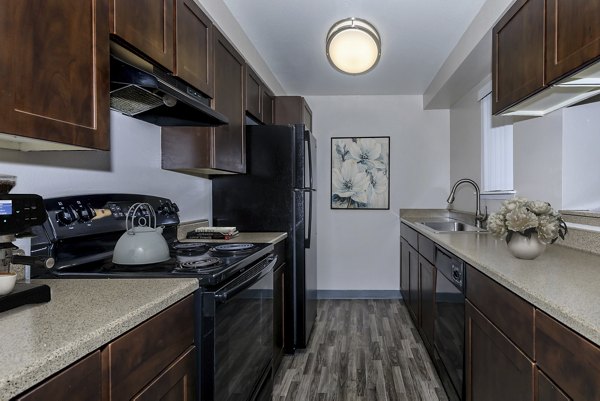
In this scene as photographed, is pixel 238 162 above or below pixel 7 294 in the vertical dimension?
above

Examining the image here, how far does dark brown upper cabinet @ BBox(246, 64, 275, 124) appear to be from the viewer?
2.68 meters

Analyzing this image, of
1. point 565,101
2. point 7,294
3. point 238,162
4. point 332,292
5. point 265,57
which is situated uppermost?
point 265,57

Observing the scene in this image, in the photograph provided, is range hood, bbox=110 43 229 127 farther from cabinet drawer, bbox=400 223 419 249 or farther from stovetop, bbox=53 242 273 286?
cabinet drawer, bbox=400 223 419 249

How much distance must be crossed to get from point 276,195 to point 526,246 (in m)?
1.61

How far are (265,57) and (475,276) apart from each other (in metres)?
2.42

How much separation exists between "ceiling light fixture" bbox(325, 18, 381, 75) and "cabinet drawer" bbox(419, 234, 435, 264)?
1.26m

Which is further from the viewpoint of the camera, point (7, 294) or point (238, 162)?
point (238, 162)

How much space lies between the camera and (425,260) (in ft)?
9.09

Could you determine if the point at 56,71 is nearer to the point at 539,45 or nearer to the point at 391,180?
the point at 539,45

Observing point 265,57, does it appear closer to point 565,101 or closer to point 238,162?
point 238,162

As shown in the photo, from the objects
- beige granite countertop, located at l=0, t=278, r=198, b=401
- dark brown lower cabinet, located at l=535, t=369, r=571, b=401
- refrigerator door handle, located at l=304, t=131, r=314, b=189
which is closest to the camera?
beige granite countertop, located at l=0, t=278, r=198, b=401

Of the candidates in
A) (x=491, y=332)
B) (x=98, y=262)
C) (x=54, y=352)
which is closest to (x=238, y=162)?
(x=98, y=262)

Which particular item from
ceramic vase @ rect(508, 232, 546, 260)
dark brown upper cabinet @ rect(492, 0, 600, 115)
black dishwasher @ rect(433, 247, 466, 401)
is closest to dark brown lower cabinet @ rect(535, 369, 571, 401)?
ceramic vase @ rect(508, 232, 546, 260)

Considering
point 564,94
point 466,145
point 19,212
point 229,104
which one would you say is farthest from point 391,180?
point 19,212
